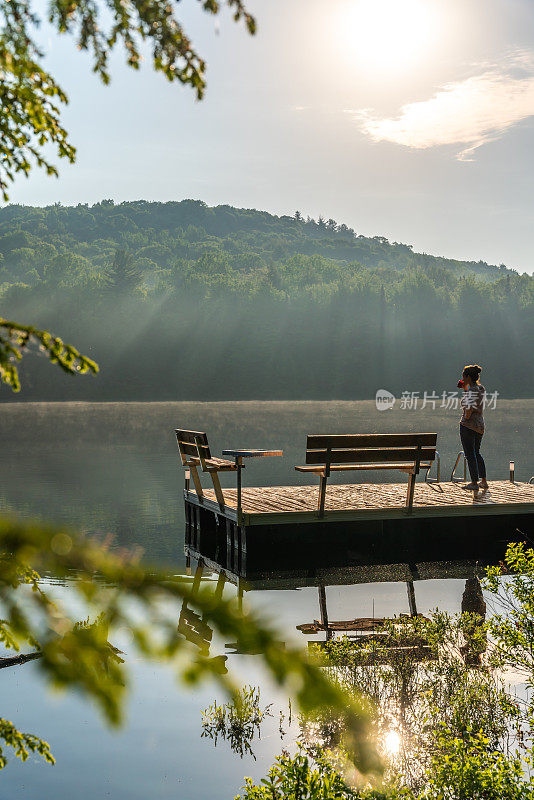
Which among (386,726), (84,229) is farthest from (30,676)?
(84,229)

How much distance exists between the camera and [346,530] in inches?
508

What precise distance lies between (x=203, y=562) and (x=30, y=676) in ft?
17.7

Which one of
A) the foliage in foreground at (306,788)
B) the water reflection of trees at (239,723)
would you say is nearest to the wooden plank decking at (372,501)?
the water reflection of trees at (239,723)

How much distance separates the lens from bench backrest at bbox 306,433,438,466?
39.7 feet

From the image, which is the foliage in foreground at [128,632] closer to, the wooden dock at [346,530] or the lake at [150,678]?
the lake at [150,678]

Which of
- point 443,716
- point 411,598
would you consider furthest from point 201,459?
point 443,716

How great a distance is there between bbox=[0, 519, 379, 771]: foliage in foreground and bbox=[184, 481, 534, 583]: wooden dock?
35.9 feet

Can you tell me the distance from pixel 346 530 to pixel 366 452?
4.24ft

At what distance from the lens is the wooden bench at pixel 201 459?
39.7ft

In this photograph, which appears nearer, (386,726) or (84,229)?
(386,726)

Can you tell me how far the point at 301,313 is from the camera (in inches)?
5256

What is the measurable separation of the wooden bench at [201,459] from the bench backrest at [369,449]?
113 cm

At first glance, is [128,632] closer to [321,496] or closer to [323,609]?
[323,609]

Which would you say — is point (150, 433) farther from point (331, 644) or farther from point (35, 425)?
point (331, 644)
